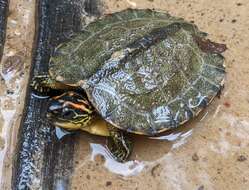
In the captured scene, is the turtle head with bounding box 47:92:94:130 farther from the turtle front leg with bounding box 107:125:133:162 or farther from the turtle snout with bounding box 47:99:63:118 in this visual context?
the turtle front leg with bounding box 107:125:133:162

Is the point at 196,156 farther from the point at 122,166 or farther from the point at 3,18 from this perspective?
the point at 3,18

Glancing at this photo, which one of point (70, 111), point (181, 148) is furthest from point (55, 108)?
point (181, 148)

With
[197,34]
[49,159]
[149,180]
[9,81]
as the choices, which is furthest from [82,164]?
[197,34]

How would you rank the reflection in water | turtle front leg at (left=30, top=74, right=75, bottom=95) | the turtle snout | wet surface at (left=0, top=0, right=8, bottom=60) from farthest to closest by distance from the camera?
wet surface at (left=0, top=0, right=8, bottom=60), turtle front leg at (left=30, top=74, right=75, bottom=95), the reflection in water, the turtle snout

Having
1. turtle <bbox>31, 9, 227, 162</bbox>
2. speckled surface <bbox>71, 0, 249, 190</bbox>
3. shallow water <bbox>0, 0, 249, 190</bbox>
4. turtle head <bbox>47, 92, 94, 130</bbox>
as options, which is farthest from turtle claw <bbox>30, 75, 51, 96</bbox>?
speckled surface <bbox>71, 0, 249, 190</bbox>

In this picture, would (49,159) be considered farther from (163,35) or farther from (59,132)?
(163,35)

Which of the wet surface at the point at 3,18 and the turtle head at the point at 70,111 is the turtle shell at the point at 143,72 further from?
the wet surface at the point at 3,18
